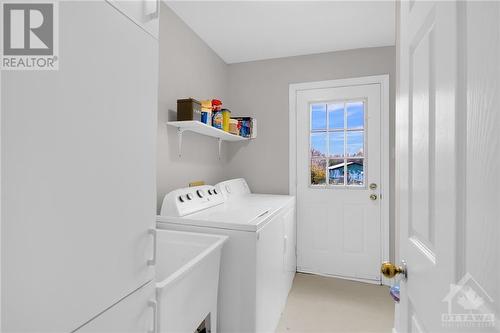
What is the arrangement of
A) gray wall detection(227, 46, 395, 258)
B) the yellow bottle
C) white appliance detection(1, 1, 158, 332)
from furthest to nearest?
gray wall detection(227, 46, 395, 258)
the yellow bottle
white appliance detection(1, 1, 158, 332)

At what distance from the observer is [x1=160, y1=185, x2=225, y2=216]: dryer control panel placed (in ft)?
5.81

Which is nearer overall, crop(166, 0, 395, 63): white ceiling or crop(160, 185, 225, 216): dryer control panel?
crop(160, 185, 225, 216): dryer control panel

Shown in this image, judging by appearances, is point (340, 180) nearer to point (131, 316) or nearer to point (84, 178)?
point (131, 316)

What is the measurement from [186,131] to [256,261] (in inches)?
54.0

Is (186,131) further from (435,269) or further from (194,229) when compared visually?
(435,269)

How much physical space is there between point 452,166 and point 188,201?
163 cm

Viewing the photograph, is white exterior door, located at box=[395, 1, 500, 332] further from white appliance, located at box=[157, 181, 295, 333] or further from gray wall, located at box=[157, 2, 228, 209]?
gray wall, located at box=[157, 2, 228, 209]

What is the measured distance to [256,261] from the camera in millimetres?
1524

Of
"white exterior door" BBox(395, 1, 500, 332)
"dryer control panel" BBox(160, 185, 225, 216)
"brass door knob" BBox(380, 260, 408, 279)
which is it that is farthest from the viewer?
"dryer control panel" BBox(160, 185, 225, 216)

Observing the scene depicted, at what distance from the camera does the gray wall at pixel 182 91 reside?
2060 millimetres

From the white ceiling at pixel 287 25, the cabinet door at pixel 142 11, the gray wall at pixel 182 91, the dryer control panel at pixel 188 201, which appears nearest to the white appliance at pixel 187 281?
the dryer control panel at pixel 188 201

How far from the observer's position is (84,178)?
2.11 feet

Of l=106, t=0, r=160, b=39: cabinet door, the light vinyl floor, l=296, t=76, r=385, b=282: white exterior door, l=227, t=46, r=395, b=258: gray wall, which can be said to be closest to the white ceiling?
l=227, t=46, r=395, b=258: gray wall

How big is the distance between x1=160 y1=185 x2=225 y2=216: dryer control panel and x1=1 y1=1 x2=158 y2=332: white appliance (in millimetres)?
880
